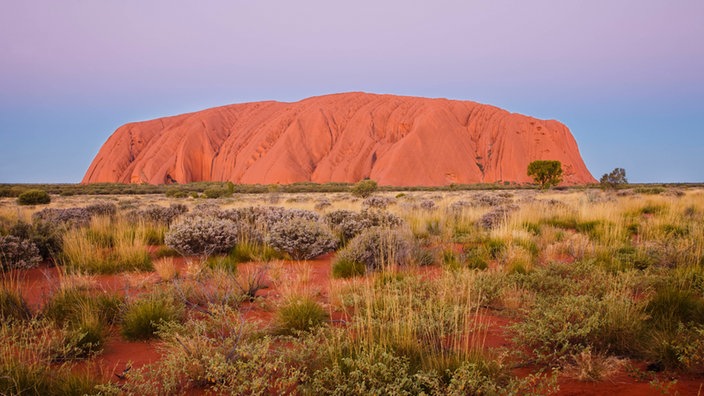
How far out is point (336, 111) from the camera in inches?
3393

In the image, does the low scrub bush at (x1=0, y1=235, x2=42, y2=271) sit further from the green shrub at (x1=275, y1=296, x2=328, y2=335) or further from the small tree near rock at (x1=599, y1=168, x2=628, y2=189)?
the small tree near rock at (x1=599, y1=168, x2=628, y2=189)

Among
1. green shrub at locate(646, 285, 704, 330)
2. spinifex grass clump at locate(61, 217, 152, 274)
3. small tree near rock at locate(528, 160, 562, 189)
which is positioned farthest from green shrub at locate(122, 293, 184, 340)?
small tree near rock at locate(528, 160, 562, 189)

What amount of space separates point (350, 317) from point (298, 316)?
63cm

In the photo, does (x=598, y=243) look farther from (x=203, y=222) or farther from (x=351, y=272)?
(x=203, y=222)

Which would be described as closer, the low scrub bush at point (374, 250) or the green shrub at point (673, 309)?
the green shrub at point (673, 309)

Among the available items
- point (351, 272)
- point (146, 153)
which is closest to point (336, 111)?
point (146, 153)

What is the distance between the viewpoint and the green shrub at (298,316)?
13.0 feet

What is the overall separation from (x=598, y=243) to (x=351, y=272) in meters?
5.27

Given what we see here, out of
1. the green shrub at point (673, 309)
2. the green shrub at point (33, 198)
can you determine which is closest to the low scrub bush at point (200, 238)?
the green shrub at point (673, 309)

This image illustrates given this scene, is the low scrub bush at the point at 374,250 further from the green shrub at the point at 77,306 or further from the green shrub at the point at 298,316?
the green shrub at the point at 77,306

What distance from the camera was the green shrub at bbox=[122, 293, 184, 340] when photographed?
12.9 ft

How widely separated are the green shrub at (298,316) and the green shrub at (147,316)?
1.13 metres

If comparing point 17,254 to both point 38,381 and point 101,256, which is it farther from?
point 38,381

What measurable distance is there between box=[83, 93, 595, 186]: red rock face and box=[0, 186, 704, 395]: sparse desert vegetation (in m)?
61.6
